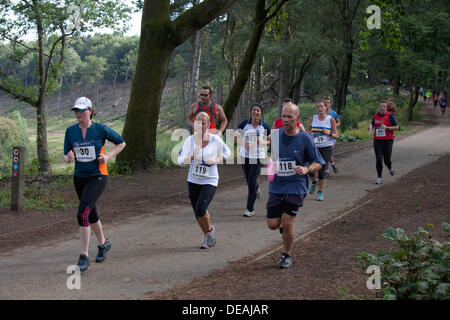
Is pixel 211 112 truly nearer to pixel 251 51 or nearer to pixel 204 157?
pixel 204 157

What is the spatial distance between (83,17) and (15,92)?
466cm

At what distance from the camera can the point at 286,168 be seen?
22.1 ft

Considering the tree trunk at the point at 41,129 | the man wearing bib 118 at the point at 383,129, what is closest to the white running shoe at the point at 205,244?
the man wearing bib 118 at the point at 383,129

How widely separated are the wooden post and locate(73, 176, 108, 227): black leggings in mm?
4024

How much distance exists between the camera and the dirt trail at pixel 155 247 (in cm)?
604

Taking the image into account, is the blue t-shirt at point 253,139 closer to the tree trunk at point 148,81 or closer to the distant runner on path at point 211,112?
the distant runner on path at point 211,112

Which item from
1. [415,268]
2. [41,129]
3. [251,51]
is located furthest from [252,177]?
[41,129]

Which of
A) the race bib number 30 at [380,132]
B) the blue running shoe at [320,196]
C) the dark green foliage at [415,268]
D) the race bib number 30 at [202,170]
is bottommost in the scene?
the blue running shoe at [320,196]

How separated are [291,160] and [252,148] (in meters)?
3.52

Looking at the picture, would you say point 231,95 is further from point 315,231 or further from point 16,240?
point 16,240

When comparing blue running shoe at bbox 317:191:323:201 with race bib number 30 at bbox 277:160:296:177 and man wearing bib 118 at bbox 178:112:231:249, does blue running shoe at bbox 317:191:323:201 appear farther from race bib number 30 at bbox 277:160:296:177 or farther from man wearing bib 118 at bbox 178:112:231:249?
race bib number 30 at bbox 277:160:296:177

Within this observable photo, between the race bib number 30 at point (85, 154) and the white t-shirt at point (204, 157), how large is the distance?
133 centimetres

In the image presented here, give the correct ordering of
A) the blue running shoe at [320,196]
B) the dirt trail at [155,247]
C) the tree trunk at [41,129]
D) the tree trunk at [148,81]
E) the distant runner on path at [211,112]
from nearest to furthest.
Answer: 1. the dirt trail at [155,247]
2. the distant runner on path at [211,112]
3. the blue running shoe at [320,196]
4. the tree trunk at [148,81]
5. the tree trunk at [41,129]

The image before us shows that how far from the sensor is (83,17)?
22562 mm
